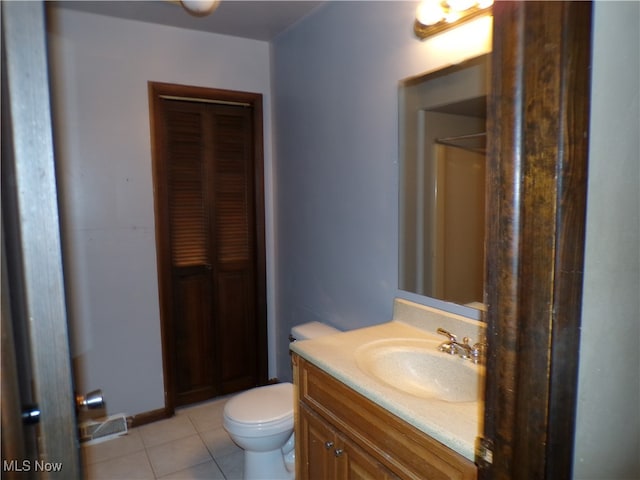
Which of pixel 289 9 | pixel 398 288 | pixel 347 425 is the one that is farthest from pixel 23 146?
pixel 289 9

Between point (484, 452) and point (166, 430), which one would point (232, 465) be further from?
point (484, 452)

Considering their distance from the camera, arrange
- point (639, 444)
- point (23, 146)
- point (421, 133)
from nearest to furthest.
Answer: point (23, 146)
point (639, 444)
point (421, 133)

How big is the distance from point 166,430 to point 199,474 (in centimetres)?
53

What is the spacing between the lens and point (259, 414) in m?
1.95

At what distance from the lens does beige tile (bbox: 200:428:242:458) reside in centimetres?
238

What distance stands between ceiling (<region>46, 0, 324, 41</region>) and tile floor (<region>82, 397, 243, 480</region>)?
2.40 m

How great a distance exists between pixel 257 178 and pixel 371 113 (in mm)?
1170

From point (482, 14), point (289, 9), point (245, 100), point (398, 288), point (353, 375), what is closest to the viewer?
point (353, 375)

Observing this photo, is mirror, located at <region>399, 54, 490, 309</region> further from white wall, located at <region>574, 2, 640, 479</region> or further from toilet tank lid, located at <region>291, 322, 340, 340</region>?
white wall, located at <region>574, 2, 640, 479</region>

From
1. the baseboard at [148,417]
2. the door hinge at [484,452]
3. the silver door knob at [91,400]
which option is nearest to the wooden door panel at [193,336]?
the baseboard at [148,417]

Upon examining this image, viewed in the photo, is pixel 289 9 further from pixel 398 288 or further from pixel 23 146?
pixel 23 146

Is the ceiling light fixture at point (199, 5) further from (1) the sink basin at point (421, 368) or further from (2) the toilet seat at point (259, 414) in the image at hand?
(2) the toilet seat at point (259, 414)

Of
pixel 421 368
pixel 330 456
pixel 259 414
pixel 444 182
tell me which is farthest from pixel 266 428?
pixel 444 182

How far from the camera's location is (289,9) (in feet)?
7.67
